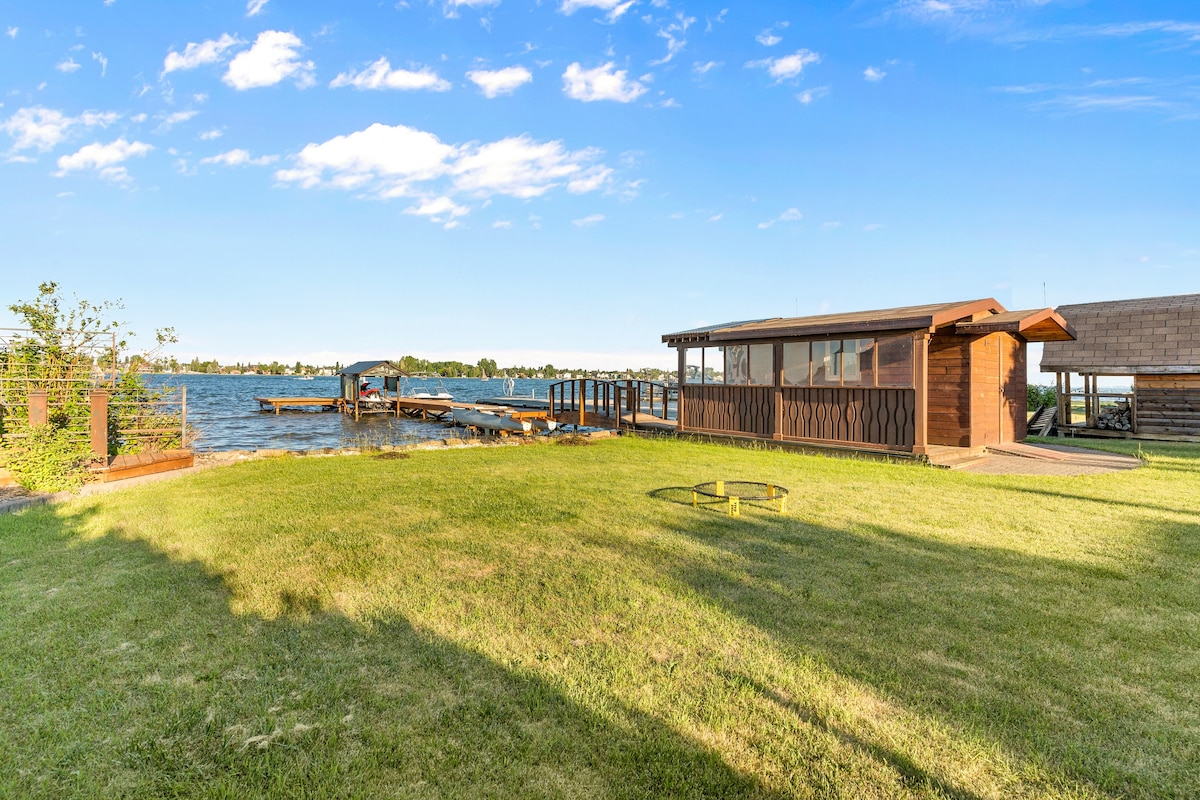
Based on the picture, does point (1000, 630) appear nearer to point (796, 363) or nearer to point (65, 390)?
point (796, 363)

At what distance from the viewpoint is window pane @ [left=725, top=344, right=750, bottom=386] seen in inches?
558

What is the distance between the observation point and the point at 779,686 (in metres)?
2.89

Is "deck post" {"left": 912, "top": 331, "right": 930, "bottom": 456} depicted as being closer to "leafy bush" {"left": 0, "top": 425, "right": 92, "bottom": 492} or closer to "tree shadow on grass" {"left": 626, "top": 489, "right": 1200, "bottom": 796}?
"tree shadow on grass" {"left": 626, "top": 489, "right": 1200, "bottom": 796}

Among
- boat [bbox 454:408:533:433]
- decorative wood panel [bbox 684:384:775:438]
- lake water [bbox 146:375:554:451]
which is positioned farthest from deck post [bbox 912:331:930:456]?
lake water [bbox 146:375:554:451]

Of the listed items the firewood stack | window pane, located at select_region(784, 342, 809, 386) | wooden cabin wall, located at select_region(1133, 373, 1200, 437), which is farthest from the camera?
the firewood stack

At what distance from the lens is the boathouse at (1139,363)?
14992 mm

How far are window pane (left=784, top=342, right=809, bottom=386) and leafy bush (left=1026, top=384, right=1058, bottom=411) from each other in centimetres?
1426

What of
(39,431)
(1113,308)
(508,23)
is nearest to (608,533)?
(39,431)

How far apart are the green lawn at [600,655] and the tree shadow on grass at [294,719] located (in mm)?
14

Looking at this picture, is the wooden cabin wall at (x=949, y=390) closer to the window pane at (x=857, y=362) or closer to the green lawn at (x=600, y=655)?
the window pane at (x=857, y=362)

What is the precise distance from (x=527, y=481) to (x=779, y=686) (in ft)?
21.1

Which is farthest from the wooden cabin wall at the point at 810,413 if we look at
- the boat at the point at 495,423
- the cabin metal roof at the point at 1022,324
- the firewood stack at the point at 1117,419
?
the firewood stack at the point at 1117,419

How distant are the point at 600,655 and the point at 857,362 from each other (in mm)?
10900

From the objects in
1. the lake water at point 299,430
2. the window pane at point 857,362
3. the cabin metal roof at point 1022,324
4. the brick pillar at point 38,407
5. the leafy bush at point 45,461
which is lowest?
the lake water at point 299,430
